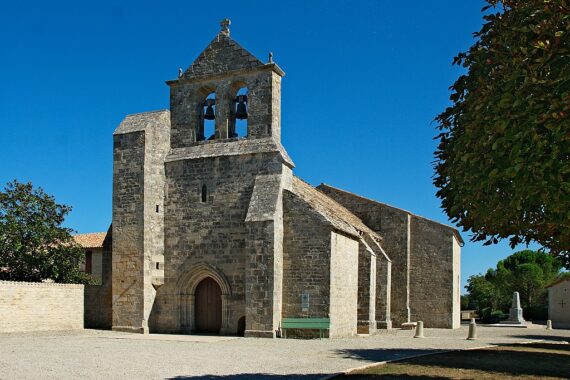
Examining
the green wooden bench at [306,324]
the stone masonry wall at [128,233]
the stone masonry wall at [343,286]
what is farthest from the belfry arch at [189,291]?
the stone masonry wall at [343,286]

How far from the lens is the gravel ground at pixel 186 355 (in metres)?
12.1

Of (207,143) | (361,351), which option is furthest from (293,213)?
(361,351)

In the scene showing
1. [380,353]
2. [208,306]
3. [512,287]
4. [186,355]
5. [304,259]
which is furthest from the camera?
[512,287]

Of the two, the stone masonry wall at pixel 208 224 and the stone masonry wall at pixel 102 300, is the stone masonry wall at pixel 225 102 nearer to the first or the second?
the stone masonry wall at pixel 208 224

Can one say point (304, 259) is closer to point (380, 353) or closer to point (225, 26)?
point (380, 353)

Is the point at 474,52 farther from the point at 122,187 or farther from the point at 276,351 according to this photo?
the point at 122,187

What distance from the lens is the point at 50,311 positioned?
2231 centimetres

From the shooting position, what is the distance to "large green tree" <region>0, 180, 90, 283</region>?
87.0 feet

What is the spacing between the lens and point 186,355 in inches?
599

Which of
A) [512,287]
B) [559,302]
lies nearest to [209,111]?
[559,302]

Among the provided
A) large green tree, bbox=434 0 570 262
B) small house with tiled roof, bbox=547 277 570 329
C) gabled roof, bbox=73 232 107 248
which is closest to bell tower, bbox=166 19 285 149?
large green tree, bbox=434 0 570 262

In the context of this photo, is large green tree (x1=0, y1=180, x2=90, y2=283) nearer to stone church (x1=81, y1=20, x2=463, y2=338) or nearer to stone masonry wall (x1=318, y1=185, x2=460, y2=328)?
stone church (x1=81, y1=20, x2=463, y2=338)

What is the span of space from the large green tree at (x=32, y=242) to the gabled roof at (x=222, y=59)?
961cm

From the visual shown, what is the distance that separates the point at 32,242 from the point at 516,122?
932 inches
